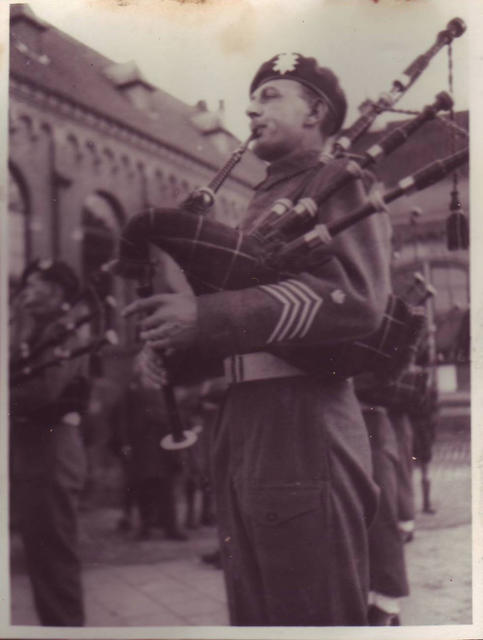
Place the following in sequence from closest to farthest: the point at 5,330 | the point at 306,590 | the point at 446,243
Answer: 1. the point at 306,590
2. the point at 446,243
3. the point at 5,330

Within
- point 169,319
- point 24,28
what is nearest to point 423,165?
point 169,319

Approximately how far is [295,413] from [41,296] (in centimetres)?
101

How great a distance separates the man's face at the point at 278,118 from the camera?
2.51 meters

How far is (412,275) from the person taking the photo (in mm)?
2525

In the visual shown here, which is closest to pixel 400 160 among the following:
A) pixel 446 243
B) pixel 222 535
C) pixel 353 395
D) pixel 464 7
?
pixel 446 243

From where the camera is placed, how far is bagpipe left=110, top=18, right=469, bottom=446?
2.39 metres

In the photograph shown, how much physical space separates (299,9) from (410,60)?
42cm

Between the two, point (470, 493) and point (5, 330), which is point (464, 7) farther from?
point (5, 330)

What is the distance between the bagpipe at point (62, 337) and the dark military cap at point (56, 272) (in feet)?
0.04

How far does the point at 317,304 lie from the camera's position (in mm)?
2340

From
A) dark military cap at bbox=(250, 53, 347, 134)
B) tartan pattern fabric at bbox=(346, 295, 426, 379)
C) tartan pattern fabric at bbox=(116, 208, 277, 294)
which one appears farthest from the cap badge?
tartan pattern fabric at bbox=(346, 295, 426, 379)

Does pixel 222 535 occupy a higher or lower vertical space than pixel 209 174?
lower

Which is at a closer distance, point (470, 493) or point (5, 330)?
point (470, 493)

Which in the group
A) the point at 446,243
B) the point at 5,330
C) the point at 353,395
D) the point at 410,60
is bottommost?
the point at 353,395
